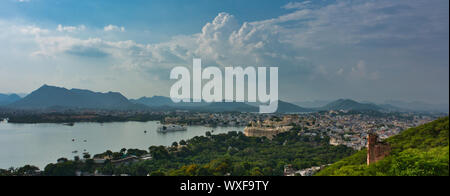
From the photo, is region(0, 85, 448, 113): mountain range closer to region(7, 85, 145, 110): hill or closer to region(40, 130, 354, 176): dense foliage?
region(7, 85, 145, 110): hill

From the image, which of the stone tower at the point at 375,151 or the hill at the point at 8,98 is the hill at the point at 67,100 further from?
the stone tower at the point at 375,151

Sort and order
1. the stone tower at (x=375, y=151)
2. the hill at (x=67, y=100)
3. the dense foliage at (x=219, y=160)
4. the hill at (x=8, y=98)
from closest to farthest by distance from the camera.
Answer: the stone tower at (x=375, y=151)
the dense foliage at (x=219, y=160)
the hill at (x=8, y=98)
the hill at (x=67, y=100)

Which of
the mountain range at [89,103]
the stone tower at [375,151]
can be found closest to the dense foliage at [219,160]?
the stone tower at [375,151]

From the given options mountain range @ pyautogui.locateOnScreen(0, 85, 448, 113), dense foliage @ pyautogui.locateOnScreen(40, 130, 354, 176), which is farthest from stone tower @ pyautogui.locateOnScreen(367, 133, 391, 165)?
mountain range @ pyautogui.locateOnScreen(0, 85, 448, 113)

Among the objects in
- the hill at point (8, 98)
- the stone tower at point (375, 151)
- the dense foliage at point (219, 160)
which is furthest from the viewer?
the hill at point (8, 98)

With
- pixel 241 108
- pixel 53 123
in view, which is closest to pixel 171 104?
pixel 241 108
